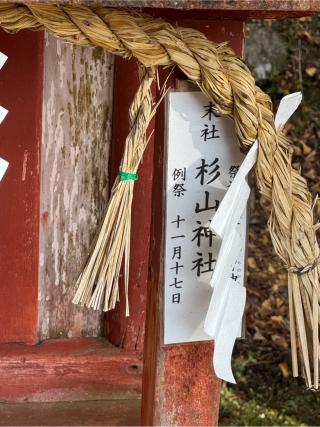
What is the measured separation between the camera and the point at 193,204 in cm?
150

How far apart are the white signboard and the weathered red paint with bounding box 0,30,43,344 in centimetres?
48

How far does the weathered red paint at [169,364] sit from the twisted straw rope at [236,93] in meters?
0.13

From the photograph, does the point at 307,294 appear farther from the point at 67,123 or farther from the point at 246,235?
the point at 67,123

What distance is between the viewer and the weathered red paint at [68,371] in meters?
1.92

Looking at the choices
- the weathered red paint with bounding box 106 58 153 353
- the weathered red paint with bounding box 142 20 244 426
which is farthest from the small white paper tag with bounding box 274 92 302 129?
the weathered red paint with bounding box 106 58 153 353

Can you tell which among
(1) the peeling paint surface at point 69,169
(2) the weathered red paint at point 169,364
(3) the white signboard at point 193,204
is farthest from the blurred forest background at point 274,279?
(3) the white signboard at point 193,204

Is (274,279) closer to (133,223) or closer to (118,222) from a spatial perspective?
(133,223)

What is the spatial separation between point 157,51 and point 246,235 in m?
0.41

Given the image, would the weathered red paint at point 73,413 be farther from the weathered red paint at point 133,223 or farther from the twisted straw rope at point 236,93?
the twisted straw rope at point 236,93

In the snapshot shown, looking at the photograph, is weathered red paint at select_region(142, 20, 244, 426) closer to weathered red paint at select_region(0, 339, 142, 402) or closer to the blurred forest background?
weathered red paint at select_region(0, 339, 142, 402)

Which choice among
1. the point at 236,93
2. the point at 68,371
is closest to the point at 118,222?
the point at 236,93

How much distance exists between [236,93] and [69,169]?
614 millimetres

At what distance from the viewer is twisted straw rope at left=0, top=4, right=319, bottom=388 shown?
1284 mm

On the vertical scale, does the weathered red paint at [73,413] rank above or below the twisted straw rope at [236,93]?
below
